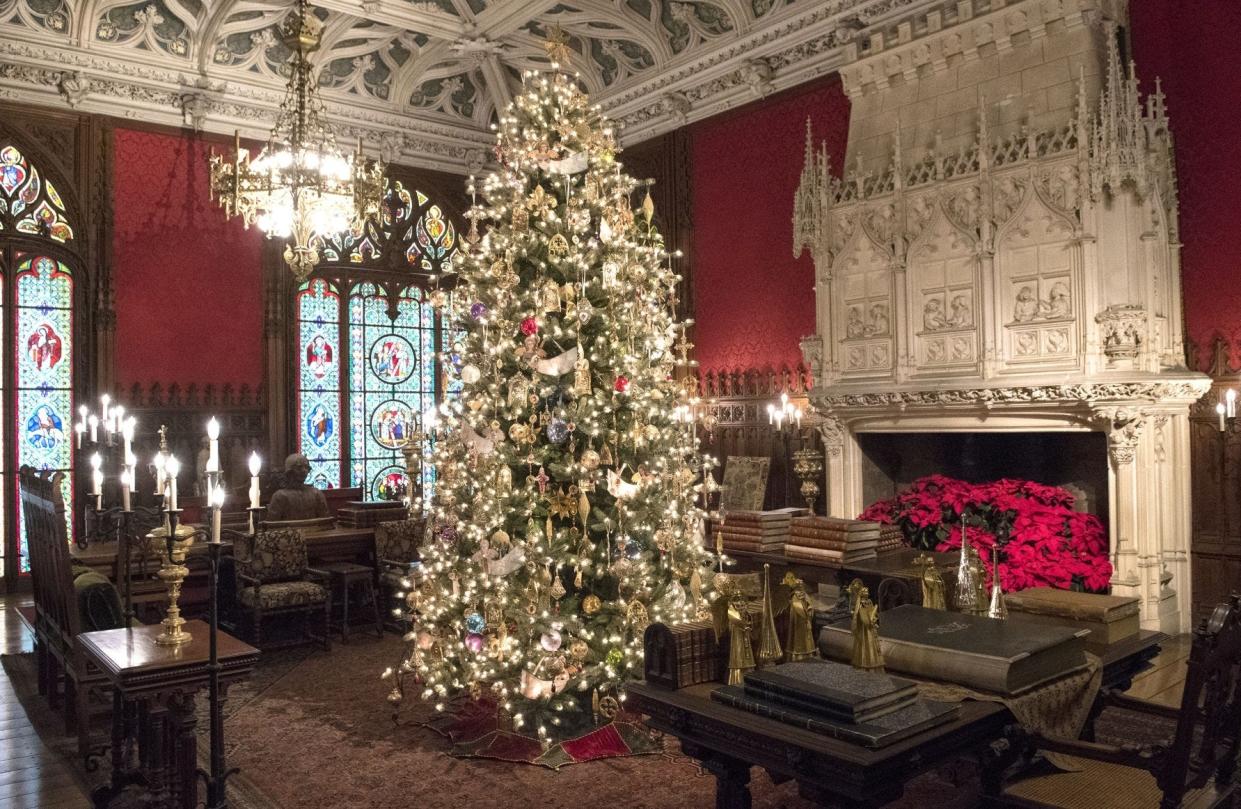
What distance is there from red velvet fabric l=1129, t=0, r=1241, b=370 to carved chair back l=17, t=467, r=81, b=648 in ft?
24.8

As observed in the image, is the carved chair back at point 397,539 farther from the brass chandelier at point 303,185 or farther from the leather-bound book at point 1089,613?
the leather-bound book at point 1089,613

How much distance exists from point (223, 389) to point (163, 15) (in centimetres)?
423

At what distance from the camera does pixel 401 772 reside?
4457 mm

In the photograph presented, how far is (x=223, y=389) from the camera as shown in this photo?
10906 mm

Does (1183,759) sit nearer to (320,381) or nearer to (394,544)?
(394,544)

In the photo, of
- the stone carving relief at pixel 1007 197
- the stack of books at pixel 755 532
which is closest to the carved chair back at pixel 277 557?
the stack of books at pixel 755 532

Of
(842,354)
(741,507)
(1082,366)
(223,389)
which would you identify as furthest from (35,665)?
(1082,366)

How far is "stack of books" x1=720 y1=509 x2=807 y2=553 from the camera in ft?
20.8

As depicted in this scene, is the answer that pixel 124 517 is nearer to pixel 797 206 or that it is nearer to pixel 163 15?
pixel 797 206

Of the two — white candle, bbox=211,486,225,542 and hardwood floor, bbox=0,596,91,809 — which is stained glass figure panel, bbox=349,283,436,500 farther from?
white candle, bbox=211,486,225,542

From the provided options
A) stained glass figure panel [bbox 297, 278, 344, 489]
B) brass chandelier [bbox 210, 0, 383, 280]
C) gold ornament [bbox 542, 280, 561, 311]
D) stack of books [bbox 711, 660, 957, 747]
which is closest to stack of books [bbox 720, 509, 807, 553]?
gold ornament [bbox 542, 280, 561, 311]

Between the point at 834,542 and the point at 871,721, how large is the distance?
3896 millimetres

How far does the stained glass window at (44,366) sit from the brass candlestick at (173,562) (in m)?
7.23

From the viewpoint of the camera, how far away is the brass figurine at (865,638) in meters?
2.48
